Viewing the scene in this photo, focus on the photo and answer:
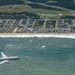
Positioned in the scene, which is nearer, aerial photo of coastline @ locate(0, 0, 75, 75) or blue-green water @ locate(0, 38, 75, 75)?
blue-green water @ locate(0, 38, 75, 75)

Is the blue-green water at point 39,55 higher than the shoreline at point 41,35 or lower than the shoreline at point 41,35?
higher

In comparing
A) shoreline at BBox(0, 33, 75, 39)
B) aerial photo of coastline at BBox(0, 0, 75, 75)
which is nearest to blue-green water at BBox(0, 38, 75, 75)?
aerial photo of coastline at BBox(0, 0, 75, 75)

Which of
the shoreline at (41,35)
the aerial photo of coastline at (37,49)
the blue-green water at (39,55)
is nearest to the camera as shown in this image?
the blue-green water at (39,55)

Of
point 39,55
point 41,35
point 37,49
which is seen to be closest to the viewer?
point 39,55

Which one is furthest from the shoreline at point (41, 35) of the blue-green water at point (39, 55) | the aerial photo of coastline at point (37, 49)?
the blue-green water at point (39, 55)

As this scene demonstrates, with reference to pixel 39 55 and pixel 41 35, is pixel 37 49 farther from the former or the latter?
pixel 41 35

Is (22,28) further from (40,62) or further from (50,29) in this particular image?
(40,62)

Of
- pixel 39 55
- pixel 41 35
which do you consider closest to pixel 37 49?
pixel 39 55

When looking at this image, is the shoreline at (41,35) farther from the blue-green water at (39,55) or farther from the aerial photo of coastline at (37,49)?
the blue-green water at (39,55)

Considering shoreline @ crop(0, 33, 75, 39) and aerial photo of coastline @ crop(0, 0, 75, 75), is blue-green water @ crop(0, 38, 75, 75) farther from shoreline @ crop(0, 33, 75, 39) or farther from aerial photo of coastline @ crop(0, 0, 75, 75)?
A: shoreline @ crop(0, 33, 75, 39)
